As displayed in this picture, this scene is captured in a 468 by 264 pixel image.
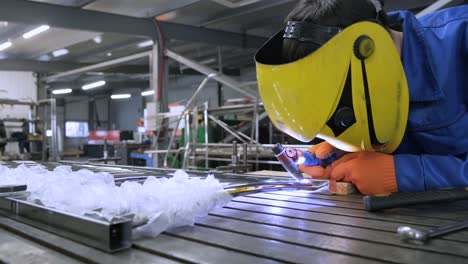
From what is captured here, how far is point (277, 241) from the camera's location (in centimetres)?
75

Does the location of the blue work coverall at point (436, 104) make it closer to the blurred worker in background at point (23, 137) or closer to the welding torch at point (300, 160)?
the welding torch at point (300, 160)

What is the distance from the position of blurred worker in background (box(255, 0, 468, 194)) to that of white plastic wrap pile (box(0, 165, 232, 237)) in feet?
1.12

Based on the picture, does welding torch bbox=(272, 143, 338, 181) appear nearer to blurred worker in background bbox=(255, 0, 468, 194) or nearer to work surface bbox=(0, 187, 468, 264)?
blurred worker in background bbox=(255, 0, 468, 194)

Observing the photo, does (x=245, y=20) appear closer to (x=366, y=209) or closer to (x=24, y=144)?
(x=24, y=144)

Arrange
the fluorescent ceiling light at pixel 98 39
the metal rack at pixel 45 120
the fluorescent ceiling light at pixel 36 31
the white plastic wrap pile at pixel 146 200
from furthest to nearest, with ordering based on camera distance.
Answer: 1. the fluorescent ceiling light at pixel 98 39
2. the metal rack at pixel 45 120
3. the fluorescent ceiling light at pixel 36 31
4. the white plastic wrap pile at pixel 146 200

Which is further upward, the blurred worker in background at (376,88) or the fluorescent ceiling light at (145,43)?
the fluorescent ceiling light at (145,43)

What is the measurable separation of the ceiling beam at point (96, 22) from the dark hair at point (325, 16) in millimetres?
5149

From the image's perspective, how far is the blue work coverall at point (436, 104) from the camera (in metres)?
1.14

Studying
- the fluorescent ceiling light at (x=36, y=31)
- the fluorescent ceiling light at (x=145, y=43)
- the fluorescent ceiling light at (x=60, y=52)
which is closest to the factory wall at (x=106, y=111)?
the fluorescent ceiling light at (x=60, y=52)

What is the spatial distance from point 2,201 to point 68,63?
8.81 meters

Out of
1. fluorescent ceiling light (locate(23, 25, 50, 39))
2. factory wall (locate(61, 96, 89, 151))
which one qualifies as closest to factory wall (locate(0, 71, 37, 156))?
fluorescent ceiling light (locate(23, 25, 50, 39))

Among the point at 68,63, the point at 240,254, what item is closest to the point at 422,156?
the point at 240,254

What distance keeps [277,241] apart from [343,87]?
0.51 metres

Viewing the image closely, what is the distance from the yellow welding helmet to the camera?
101 centimetres
